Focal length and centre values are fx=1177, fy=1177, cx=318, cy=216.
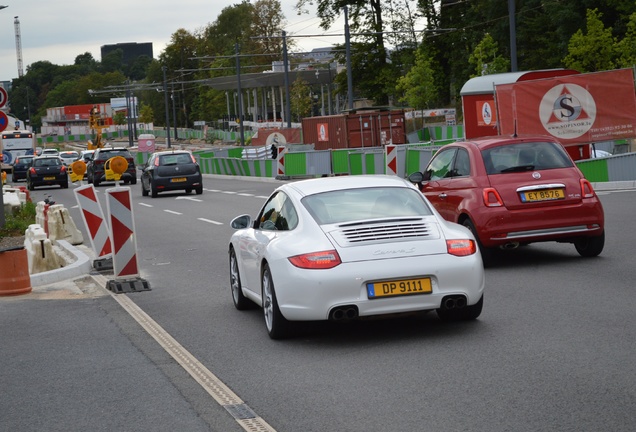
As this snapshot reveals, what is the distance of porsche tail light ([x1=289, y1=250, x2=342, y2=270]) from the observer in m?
8.91

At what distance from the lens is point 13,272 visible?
14.0m

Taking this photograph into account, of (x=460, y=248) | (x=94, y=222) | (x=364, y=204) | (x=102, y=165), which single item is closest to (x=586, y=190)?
(x=364, y=204)

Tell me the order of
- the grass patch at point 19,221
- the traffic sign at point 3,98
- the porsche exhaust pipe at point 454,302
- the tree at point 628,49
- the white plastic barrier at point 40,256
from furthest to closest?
the tree at point 628,49 → the grass patch at point 19,221 → the traffic sign at point 3,98 → the white plastic barrier at point 40,256 → the porsche exhaust pipe at point 454,302

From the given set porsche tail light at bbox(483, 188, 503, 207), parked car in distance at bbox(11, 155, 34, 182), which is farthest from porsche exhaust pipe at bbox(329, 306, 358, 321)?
parked car in distance at bbox(11, 155, 34, 182)

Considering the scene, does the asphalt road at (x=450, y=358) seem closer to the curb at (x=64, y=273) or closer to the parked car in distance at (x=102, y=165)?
the curb at (x=64, y=273)

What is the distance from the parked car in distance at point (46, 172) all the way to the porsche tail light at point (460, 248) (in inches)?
1879

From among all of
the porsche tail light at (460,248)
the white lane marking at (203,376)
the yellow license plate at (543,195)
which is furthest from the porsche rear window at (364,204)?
the yellow license plate at (543,195)

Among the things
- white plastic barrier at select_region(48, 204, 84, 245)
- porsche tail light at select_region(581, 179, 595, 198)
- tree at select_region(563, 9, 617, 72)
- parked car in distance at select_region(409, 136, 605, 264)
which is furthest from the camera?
tree at select_region(563, 9, 617, 72)

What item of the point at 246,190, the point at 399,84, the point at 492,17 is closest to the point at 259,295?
the point at 246,190

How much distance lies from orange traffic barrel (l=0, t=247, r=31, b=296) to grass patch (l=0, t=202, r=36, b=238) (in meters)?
9.86

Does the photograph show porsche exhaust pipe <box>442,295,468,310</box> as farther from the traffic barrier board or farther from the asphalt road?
the traffic barrier board

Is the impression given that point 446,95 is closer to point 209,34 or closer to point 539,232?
point 209,34

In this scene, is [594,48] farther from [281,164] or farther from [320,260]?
[320,260]

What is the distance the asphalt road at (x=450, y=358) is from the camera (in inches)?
255
